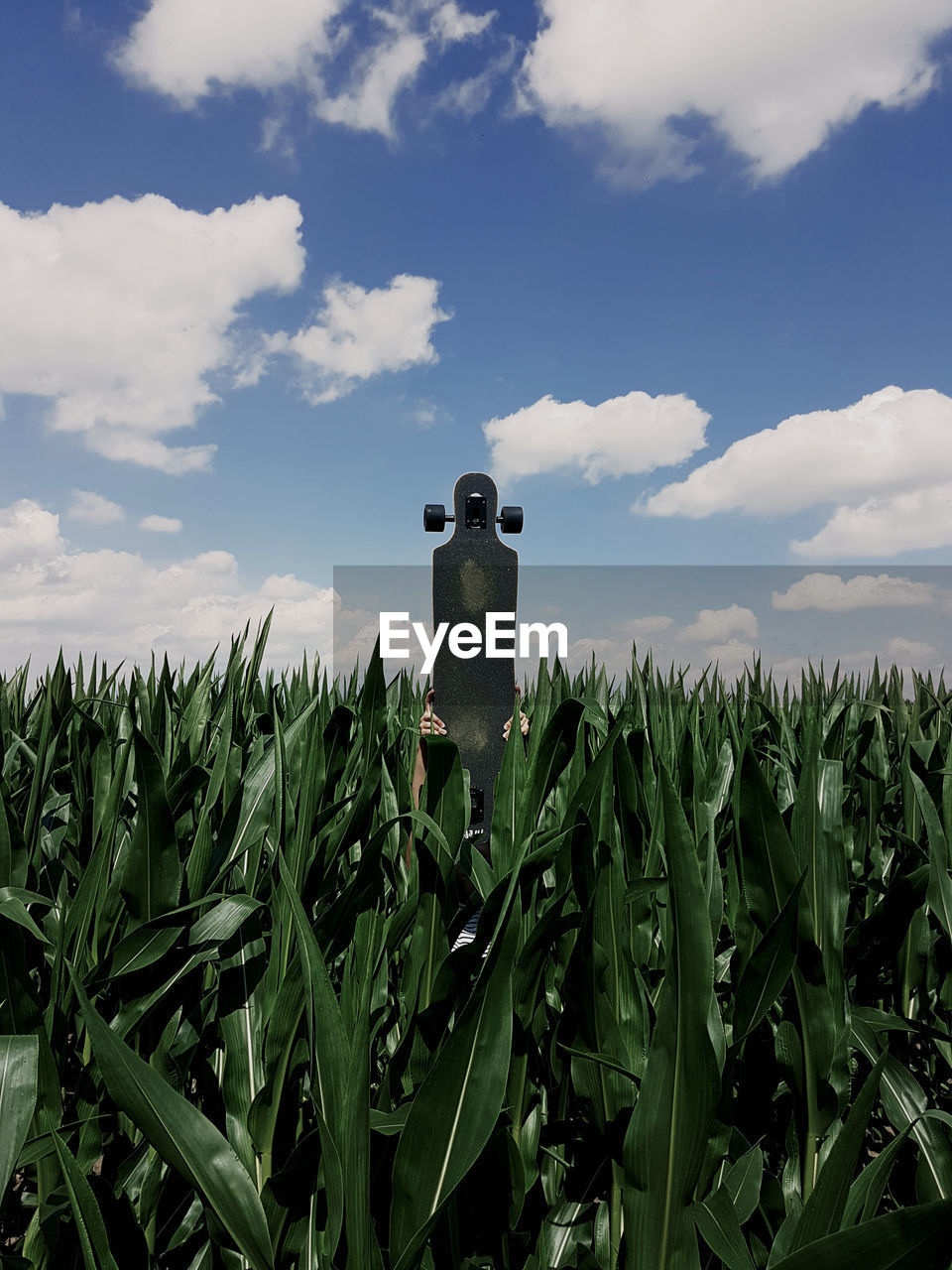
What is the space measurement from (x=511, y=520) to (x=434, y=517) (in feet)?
1.06

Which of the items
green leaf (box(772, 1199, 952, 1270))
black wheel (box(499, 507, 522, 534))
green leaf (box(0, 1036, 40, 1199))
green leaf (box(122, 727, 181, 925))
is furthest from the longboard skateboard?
green leaf (box(772, 1199, 952, 1270))

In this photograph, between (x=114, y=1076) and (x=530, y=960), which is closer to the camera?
(x=114, y=1076)

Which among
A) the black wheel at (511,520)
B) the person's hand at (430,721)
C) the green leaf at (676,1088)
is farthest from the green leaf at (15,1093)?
the black wheel at (511,520)

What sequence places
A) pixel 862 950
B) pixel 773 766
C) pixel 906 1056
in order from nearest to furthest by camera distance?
1. pixel 862 950
2. pixel 906 1056
3. pixel 773 766

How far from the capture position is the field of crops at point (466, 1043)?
0.44 m

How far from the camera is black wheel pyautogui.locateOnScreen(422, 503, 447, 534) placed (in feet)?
11.3

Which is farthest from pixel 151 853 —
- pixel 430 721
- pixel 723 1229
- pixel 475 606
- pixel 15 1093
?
pixel 475 606

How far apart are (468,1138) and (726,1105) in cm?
26

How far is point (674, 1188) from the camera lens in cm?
48

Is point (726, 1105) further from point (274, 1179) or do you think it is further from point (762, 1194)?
point (274, 1179)

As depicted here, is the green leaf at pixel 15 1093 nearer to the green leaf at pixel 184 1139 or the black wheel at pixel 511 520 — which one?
the green leaf at pixel 184 1139

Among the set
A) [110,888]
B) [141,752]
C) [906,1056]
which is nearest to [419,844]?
[141,752]

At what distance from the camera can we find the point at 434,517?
3.45m

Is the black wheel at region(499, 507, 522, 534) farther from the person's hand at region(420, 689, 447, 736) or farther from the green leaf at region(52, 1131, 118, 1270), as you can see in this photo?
the green leaf at region(52, 1131, 118, 1270)
